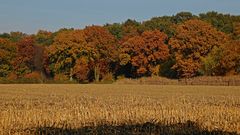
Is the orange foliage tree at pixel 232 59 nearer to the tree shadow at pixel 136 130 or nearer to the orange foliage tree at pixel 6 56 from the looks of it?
the orange foliage tree at pixel 6 56

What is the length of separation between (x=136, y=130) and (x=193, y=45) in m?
68.5

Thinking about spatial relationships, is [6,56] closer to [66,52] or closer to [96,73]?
[66,52]

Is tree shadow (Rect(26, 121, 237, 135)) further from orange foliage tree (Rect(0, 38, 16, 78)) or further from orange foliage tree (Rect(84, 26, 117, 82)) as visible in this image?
orange foliage tree (Rect(0, 38, 16, 78))

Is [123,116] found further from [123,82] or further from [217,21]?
[217,21]

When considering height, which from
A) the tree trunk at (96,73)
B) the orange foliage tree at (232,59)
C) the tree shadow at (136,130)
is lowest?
the tree shadow at (136,130)

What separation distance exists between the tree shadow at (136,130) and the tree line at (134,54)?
59.6 m

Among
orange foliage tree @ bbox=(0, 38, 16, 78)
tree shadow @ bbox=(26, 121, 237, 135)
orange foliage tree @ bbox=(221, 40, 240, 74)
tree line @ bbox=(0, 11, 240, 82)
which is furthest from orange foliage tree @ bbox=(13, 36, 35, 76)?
tree shadow @ bbox=(26, 121, 237, 135)

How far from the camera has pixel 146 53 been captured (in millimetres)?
89062

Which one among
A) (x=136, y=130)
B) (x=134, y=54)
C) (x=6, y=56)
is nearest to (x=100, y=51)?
(x=134, y=54)

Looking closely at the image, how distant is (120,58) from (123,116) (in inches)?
2892

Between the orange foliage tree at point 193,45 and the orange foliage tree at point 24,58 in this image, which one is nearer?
the orange foliage tree at point 193,45

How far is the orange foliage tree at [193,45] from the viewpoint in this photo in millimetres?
80062

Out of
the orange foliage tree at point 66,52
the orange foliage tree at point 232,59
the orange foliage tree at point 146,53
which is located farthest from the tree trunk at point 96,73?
the orange foliage tree at point 232,59

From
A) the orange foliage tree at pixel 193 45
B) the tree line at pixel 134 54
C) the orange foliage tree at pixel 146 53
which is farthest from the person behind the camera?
the orange foliage tree at pixel 146 53
